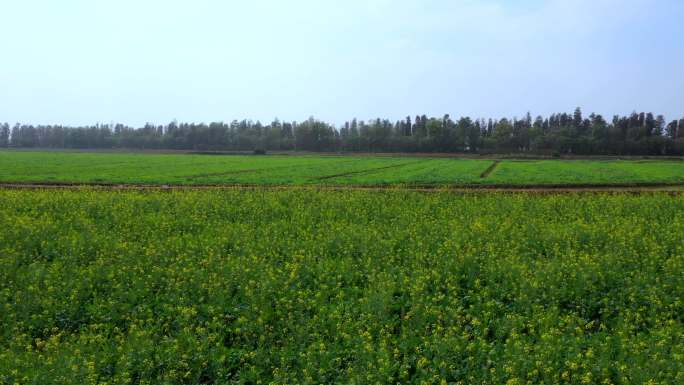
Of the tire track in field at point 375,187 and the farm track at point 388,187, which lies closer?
the tire track in field at point 375,187

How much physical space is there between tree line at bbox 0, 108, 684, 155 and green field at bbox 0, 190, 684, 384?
90.5 metres

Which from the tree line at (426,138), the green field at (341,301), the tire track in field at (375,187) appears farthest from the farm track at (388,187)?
the tree line at (426,138)

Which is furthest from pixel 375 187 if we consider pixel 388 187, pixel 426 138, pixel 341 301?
pixel 426 138

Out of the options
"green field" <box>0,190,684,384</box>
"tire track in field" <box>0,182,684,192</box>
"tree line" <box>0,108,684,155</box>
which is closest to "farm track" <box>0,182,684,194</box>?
"tire track in field" <box>0,182,684,192</box>

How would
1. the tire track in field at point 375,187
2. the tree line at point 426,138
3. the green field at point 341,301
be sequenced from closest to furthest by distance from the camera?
the green field at point 341,301
the tire track in field at point 375,187
the tree line at point 426,138

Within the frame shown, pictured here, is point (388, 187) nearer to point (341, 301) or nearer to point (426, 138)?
point (341, 301)

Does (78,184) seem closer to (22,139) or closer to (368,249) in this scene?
(368,249)

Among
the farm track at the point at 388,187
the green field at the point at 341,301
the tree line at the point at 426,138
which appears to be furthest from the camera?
the tree line at the point at 426,138

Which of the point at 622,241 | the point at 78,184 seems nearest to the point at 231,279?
the point at 622,241

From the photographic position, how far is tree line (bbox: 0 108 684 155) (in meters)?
98.4

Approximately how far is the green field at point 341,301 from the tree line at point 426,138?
297 feet

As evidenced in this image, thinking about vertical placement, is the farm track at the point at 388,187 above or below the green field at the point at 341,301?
above

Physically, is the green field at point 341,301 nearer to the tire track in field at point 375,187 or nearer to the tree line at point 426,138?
the tire track in field at point 375,187

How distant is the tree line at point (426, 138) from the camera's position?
323 ft
